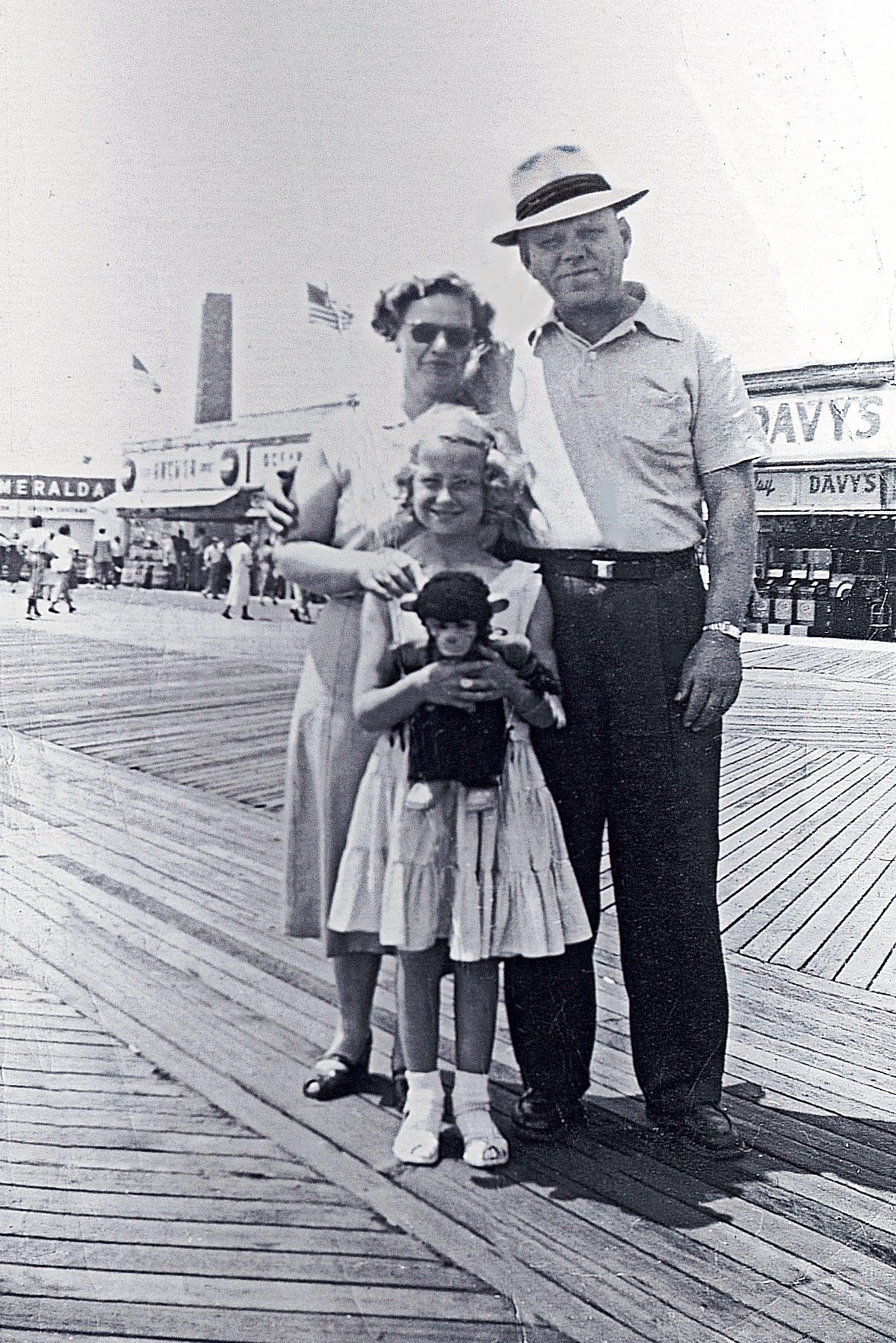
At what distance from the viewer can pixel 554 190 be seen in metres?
2.31

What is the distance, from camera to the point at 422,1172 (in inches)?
91.9

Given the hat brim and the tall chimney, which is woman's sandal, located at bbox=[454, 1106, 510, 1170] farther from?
the hat brim

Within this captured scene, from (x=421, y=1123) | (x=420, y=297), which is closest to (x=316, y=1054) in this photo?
(x=421, y=1123)

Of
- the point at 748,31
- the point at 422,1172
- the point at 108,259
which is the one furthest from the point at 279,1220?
the point at 748,31

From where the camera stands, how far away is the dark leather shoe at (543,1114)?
2.42 metres

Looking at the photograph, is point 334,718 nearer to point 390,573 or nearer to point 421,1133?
point 390,573

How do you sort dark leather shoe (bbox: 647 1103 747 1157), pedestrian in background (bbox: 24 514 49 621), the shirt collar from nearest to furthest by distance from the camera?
1. the shirt collar
2. dark leather shoe (bbox: 647 1103 747 1157)
3. pedestrian in background (bbox: 24 514 49 621)

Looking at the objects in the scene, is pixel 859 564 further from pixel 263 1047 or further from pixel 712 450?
pixel 263 1047

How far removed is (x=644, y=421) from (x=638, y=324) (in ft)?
0.58

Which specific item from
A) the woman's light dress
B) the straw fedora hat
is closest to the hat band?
the straw fedora hat

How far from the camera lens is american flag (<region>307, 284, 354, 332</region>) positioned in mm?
2303

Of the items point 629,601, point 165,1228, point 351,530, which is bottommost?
point 165,1228

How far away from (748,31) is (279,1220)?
91.2 inches

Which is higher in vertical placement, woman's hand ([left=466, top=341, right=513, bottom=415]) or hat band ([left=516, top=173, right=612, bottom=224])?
hat band ([left=516, top=173, right=612, bottom=224])
